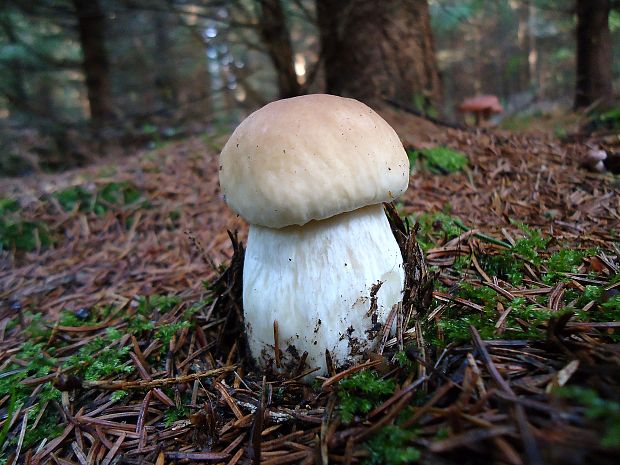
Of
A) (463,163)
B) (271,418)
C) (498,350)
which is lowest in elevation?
(271,418)

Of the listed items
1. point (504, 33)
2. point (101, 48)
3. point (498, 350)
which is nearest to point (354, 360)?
point (498, 350)

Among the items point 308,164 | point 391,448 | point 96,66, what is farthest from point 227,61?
point 391,448

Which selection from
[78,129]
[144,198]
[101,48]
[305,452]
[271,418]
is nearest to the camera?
[305,452]

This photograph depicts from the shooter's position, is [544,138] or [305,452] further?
[544,138]

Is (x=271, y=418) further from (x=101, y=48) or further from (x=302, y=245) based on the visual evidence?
(x=101, y=48)

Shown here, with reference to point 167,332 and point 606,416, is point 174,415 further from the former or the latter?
point 606,416

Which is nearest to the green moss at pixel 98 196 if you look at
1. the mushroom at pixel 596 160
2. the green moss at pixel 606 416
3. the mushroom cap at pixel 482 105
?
the green moss at pixel 606 416

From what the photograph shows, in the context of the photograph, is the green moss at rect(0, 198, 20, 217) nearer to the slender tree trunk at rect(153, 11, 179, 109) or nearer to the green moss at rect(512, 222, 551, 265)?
the green moss at rect(512, 222, 551, 265)
